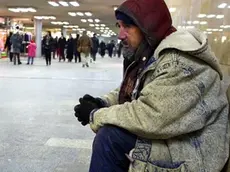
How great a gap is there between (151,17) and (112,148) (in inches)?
23.4

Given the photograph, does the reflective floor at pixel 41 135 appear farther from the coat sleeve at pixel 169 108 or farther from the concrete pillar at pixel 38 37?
the concrete pillar at pixel 38 37

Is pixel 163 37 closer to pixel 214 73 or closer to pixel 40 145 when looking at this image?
pixel 214 73

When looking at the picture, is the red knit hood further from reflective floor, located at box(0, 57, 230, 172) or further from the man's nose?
reflective floor, located at box(0, 57, 230, 172)

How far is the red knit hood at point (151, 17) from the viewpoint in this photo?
4.69 feet

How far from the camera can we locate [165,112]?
123 cm

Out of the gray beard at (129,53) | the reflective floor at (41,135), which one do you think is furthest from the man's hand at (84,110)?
the reflective floor at (41,135)

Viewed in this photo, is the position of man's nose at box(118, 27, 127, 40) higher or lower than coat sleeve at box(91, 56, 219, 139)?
higher

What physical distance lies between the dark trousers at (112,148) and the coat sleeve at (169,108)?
0.30 feet

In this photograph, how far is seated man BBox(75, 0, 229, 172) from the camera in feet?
4.10

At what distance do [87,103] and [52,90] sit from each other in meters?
5.58

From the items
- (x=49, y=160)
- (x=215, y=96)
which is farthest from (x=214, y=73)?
(x=49, y=160)

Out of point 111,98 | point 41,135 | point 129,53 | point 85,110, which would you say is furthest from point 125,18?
point 41,135

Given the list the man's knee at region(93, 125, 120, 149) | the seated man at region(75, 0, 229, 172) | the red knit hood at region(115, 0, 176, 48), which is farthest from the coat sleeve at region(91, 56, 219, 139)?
the red knit hood at region(115, 0, 176, 48)

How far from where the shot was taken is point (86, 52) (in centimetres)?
1517
